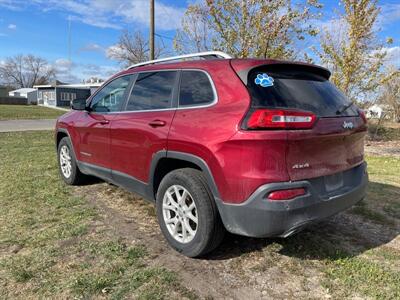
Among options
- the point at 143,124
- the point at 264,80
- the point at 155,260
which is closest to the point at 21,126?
the point at 143,124

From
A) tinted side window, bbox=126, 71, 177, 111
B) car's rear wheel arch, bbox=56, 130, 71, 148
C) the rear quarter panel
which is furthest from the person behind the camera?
car's rear wheel arch, bbox=56, 130, 71, 148

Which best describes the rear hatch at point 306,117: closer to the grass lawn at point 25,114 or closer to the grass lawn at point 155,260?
the grass lawn at point 155,260

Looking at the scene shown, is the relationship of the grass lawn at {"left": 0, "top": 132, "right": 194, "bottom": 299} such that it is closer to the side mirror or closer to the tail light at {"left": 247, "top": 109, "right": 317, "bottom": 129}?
the side mirror

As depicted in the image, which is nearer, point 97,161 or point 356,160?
point 356,160

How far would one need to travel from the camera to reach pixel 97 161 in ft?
16.0

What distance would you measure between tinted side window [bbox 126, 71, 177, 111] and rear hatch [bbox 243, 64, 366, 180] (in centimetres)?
103

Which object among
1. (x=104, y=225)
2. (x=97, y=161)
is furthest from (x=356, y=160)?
(x=97, y=161)

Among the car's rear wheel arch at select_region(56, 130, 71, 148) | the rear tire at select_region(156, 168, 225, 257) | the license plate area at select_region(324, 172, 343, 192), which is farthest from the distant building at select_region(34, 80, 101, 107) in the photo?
the license plate area at select_region(324, 172, 343, 192)

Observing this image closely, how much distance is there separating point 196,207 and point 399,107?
30.3 metres

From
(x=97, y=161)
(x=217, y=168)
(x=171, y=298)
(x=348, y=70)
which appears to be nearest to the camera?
(x=171, y=298)

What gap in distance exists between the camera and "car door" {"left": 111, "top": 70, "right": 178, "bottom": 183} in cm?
363

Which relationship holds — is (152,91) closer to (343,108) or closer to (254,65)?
(254,65)

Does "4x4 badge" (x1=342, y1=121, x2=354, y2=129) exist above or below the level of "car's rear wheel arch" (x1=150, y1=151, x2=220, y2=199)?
above

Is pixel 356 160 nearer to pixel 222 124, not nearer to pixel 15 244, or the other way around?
pixel 222 124
